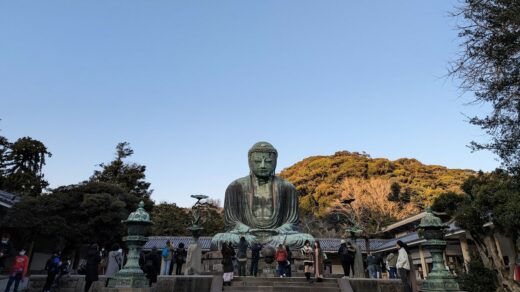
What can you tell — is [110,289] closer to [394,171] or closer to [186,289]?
[186,289]

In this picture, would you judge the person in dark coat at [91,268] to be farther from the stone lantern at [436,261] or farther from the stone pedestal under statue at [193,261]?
the stone lantern at [436,261]

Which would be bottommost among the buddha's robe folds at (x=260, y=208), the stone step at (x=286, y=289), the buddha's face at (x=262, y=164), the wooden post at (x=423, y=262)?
the stone step at (x=286, y=289)

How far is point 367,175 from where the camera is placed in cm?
5469

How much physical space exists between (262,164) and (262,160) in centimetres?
21

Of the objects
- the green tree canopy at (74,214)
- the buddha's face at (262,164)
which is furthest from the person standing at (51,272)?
the green tree canopy at (74,214)

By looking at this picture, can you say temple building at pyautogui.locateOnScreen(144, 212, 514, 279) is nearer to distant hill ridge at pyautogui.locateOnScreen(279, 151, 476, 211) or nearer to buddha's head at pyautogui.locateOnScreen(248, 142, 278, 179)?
buddha's head at pyautogui.locateOnScreen(248, 142, 278, 179)

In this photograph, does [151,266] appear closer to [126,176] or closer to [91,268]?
[91,268]

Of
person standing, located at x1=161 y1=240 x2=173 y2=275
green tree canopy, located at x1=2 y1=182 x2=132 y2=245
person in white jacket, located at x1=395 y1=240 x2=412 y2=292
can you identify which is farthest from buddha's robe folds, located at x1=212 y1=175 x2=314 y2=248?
green tree canopy, located at x1=2 y1=182 x2=132 y2=245

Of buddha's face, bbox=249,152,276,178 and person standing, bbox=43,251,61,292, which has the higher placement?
buddha's face, bbox=249,152,276,178

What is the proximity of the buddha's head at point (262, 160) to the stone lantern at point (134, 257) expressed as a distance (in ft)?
27.2

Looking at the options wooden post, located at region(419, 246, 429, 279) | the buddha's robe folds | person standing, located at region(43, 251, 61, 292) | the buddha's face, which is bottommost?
person standing, located at region(43, 251, 61, 292)

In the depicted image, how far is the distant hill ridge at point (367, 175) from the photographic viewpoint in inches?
1902

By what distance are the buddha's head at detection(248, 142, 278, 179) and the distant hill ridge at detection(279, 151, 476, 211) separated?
33.0 m

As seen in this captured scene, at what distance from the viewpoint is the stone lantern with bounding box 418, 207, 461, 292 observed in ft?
28.7
